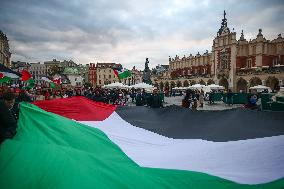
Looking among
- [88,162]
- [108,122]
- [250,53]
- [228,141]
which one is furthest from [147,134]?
[250,53]

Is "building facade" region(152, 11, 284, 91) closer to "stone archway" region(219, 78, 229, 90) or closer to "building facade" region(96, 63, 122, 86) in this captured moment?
"stone archway" region(219, 78, 229, 90)

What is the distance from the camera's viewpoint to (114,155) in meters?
3.93

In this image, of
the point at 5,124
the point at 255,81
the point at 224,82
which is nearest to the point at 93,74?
the point at 224,82

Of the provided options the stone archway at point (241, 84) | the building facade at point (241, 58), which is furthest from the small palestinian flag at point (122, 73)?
the stone archway at point (241, 84)

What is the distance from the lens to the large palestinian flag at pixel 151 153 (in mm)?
2898

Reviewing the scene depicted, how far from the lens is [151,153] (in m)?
4.15

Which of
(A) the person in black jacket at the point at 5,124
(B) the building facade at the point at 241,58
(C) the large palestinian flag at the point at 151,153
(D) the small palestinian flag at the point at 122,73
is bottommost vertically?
(C) the large palestinian flag at the point at 151,153

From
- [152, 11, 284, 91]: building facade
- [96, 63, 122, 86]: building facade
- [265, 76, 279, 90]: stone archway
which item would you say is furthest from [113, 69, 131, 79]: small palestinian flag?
[96, 63, 122, 86]: building facade

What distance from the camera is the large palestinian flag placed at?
9.51 feet

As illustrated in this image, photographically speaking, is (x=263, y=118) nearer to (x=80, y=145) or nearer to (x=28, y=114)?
(x=80, y=145)

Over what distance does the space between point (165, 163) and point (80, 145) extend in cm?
131

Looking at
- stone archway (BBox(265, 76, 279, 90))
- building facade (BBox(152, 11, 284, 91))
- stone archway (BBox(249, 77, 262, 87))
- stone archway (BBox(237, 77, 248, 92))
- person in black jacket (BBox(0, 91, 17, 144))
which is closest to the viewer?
person in black jacket (BBox(0, 91, 17, 144))

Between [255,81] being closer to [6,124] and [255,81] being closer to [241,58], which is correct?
[241,58]

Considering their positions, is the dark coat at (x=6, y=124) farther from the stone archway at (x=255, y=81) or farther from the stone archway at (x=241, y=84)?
the stone archway at (x=241, y=84)
